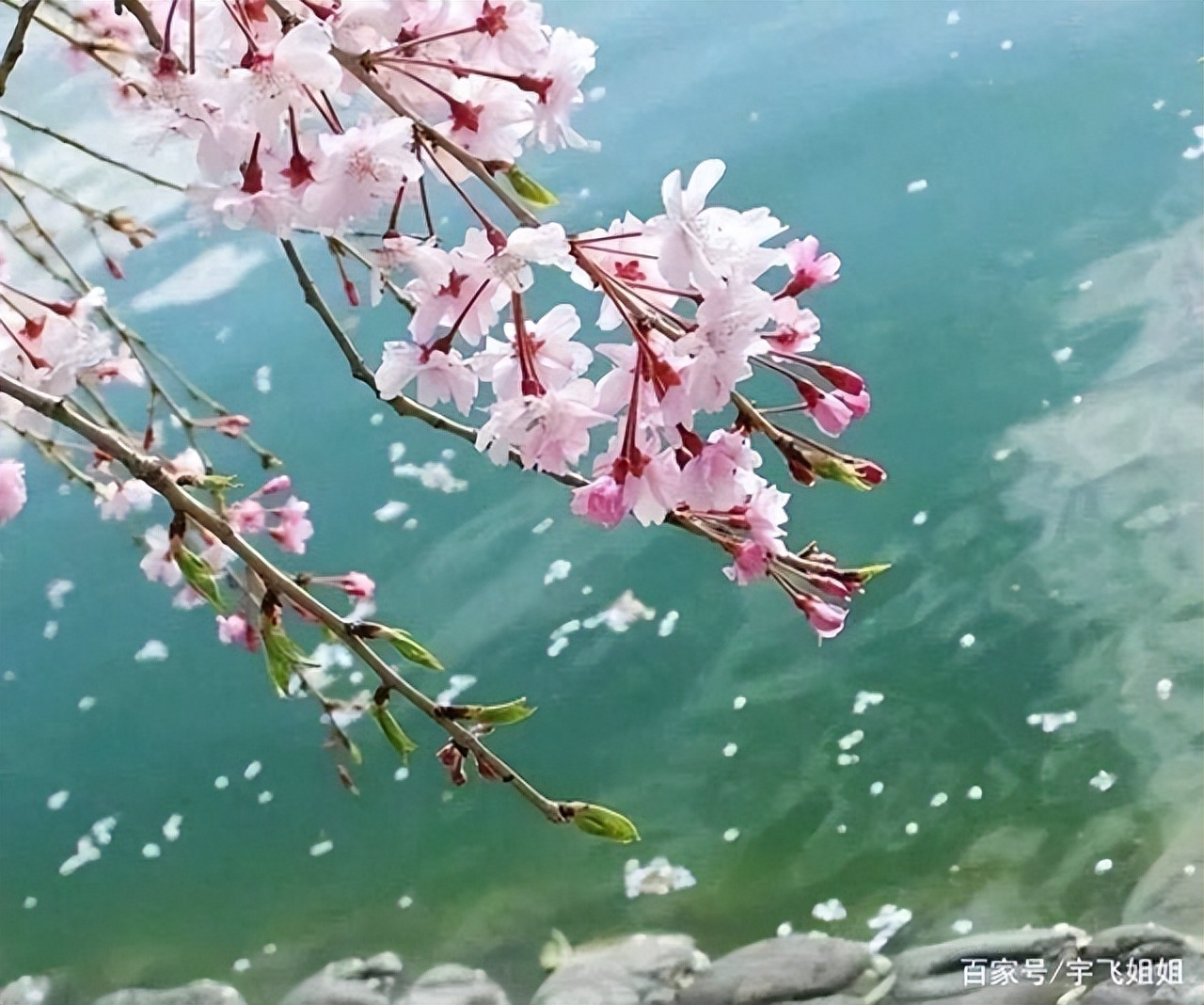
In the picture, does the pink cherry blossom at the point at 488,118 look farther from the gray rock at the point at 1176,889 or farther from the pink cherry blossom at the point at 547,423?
the gray rock at the point at 1176,889

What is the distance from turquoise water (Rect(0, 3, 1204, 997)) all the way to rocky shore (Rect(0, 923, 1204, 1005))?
22mm

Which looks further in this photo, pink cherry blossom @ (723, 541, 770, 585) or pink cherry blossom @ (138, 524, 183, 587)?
pink cherry blossom @ (138, 524, 183, 587)

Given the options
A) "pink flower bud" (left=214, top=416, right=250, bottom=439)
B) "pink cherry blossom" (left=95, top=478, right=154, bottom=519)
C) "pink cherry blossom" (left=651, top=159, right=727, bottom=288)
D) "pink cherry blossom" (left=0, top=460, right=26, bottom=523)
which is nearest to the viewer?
"pink cherry blossom" (left=651, top=159, right=727, bottom=288)

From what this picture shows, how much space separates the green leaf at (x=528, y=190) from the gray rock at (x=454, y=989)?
0.87 metres

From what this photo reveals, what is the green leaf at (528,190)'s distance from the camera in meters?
0.47

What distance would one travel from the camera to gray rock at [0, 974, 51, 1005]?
1127mm

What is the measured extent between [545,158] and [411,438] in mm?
311

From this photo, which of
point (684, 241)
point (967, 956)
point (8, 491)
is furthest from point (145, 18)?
point (967, 956)

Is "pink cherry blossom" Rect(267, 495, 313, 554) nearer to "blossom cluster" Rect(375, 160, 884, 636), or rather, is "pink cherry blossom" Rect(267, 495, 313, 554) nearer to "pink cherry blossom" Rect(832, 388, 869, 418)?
"blossom cluster" Rect(375, 160, 884, 636)

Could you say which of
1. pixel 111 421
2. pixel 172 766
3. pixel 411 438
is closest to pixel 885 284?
pixel 411 438

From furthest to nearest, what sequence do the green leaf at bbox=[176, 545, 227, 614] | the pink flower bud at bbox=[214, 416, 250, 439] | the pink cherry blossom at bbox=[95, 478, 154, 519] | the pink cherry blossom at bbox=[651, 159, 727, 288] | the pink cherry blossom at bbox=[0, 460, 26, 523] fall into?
1. the pink flower bud at bbox=[214, 416, 250, 439]
2. the pink cherry blossom at bbox=[95, 478, 154, 519]
3. the pink cherry blossom at bbox=[0, 460, 26, 523]
4. the green leaf at bbox=[176, 545, 227, 614]
5. the pink cherry blossom at bbox=[651, 159, 727, 288]

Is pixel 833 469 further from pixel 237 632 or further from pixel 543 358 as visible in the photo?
pixel 237 632

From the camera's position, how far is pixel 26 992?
3.71 feet

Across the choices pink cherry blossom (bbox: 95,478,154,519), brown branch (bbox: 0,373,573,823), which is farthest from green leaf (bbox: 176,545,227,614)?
pink cherry blossom (bbox: 95,478,154,519)
